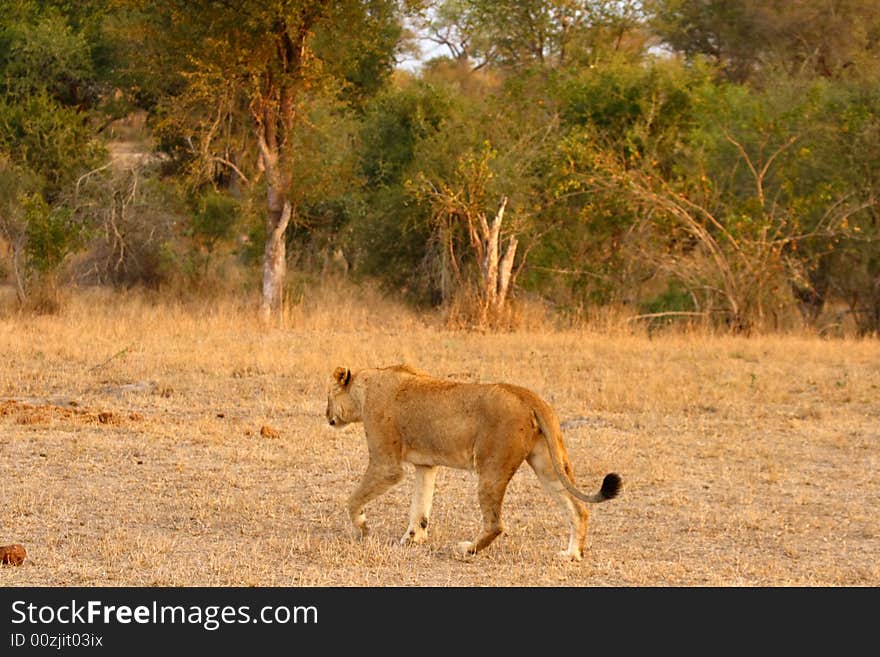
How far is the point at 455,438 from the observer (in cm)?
735

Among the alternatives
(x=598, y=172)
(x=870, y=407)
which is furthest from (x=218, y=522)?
(x=598, y=172)

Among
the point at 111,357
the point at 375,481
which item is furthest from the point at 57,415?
the point at 375,481

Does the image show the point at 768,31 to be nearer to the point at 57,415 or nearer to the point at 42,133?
the point at 42,133

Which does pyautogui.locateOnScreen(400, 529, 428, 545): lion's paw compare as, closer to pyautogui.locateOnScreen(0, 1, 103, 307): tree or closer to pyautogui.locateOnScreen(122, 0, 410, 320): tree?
pyautogui.locateOnScreen(122, 0, 410, 320): tree

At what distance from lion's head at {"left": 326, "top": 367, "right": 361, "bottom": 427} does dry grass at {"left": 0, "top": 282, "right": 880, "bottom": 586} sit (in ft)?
Result: 2.24

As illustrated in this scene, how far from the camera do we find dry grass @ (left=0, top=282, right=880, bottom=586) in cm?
718

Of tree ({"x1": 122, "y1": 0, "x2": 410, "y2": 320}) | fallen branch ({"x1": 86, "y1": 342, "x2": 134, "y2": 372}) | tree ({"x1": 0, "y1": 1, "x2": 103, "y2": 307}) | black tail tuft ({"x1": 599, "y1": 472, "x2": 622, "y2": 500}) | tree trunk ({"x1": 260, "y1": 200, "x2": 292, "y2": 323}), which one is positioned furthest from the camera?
tree ({"x1": 0, "y1": 1, "x2": 103, "y2": 307})

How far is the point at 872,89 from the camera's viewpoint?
20.1m

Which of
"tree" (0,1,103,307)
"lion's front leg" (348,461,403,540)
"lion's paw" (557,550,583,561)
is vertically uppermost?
"tree" (0,1,103,307)

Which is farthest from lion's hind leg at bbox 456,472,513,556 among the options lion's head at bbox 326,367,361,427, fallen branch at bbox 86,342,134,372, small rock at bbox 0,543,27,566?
fallen branch at bbox 86,342,134,372

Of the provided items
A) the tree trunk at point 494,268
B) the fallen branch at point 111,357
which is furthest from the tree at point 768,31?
the fallen branch at point 111,357

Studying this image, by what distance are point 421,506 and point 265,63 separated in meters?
12.4

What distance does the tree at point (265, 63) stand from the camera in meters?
18.5

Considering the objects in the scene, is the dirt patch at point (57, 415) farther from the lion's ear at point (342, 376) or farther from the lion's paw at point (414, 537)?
the lion's paw at point (414, 537)
